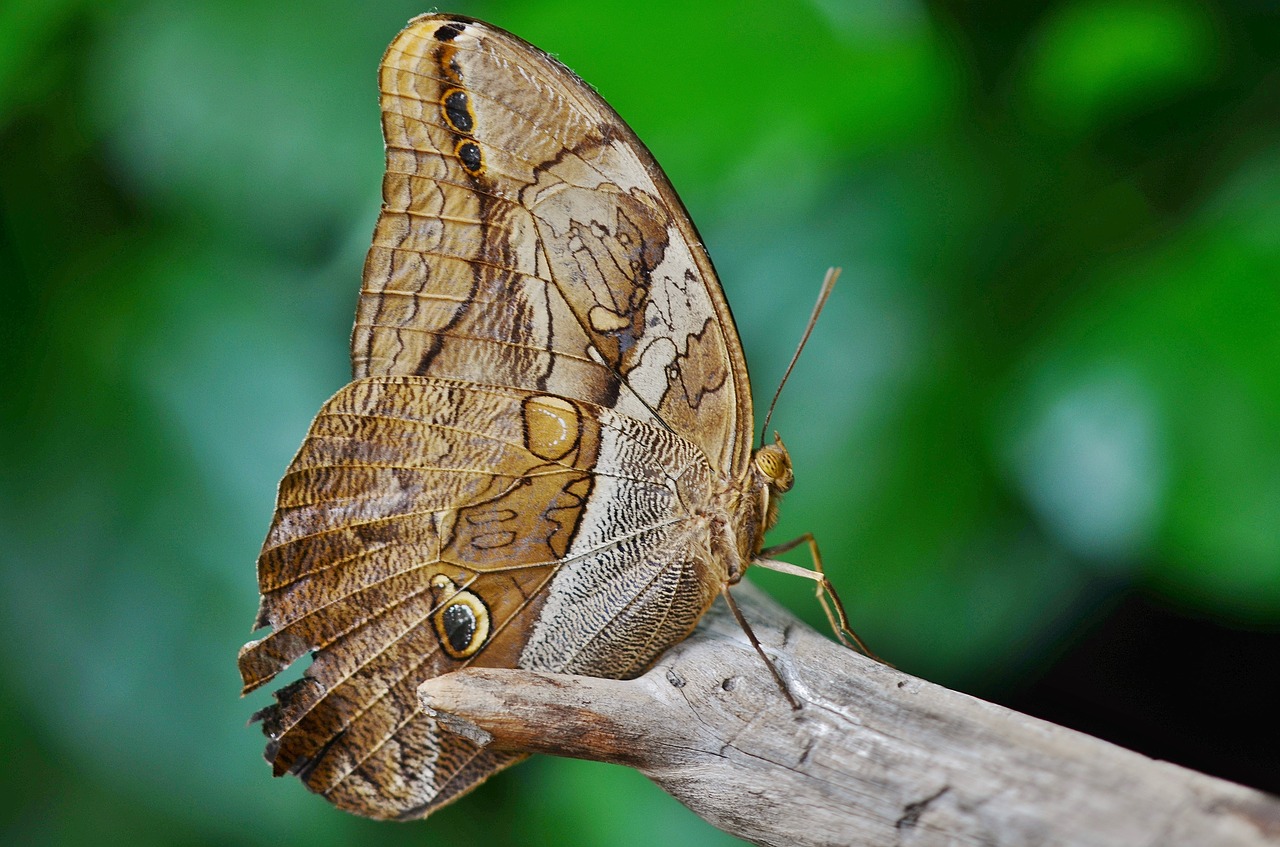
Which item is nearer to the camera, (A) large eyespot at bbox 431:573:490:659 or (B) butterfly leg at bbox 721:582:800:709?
(B) butterfly leg at bbox 721:582:800:709

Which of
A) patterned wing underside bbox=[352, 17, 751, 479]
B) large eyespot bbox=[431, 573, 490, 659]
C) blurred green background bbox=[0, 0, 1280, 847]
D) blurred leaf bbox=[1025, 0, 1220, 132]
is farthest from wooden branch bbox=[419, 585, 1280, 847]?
blurred leaf bbox=[1025, 0, 1220, 132]

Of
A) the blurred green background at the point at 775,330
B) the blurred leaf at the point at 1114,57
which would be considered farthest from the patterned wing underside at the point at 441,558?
the blurred leaf at the point at 1114,57

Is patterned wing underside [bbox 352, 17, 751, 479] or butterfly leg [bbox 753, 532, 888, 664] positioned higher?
patterned wing underside [bbox 352, 17, 751, 479]

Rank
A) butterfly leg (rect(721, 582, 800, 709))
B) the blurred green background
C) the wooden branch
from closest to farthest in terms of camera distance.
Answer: the wooden branch → butterfly leg (rect(721, 582, 800, 709)) → the blurred green background

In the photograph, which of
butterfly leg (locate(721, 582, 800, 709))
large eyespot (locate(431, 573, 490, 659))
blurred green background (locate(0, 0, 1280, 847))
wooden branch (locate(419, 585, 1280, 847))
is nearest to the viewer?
wooden branch (locate(419, 585, 1280, 847))

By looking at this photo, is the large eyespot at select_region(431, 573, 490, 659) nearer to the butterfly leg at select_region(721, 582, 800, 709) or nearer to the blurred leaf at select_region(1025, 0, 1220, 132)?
the butterfly leg at select_region(721, 582, 800, 709)

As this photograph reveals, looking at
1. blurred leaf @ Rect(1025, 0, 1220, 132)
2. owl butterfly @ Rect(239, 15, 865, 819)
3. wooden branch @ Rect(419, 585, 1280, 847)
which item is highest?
blurred leaf @ Rect(1025, 0, 1220, 132)

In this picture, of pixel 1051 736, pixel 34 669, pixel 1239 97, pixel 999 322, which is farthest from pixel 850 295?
pixel 34 669

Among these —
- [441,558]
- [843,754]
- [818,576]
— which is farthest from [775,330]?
[843,754]
